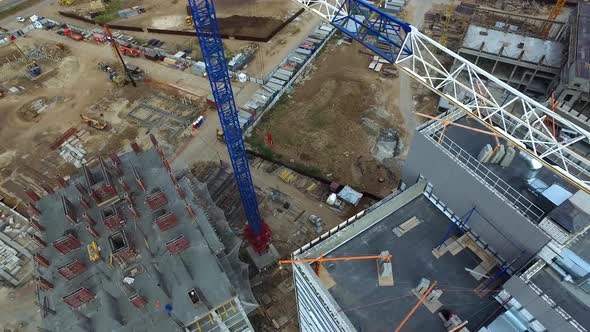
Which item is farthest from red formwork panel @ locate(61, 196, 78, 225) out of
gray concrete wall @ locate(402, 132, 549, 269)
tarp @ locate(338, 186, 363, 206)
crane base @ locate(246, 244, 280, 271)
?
tarp @ locate(338, 186, 363, 206)

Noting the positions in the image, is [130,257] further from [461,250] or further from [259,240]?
[461,250]

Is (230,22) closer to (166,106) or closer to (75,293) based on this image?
(166,106)

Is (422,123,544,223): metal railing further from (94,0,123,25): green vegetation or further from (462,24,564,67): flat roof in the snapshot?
(94,0,123,25): green vegetation

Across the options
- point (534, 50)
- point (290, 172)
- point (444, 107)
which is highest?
point (534, 50)

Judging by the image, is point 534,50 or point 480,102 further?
point 534,50

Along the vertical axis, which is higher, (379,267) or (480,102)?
(480,102)

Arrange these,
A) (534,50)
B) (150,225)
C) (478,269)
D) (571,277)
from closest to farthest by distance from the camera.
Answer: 1. (571,277)
2. (478,269)
3. (150,225)
4. (534,50)

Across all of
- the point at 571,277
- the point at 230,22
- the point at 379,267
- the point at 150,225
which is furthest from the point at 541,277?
the point at 230,22
